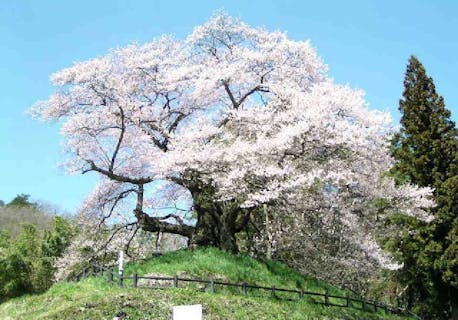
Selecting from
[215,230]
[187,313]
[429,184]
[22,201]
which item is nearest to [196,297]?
[187,313]

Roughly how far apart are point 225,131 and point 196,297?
7.87m

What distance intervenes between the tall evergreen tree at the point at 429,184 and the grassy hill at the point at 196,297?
5.65 metres

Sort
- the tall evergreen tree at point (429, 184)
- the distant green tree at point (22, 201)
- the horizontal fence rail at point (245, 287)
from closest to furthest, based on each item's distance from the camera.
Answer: the horizontal fence rail at point (245, 287) → the tall evergreen tree at point (429, 184) → the distant green tree at point (22, 201)

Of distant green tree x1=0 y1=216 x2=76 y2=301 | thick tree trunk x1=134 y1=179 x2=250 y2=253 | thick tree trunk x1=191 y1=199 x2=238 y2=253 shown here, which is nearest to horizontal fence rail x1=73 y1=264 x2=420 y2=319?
thick tree trunk x1=134 y1=179 x2=250 y2=253

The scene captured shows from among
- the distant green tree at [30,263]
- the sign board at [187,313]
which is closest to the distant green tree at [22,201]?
the distant green tree at [30,263]

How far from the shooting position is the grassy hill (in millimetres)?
14930

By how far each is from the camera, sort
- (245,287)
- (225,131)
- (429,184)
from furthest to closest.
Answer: (429,184) < (225,131) < (245,287)

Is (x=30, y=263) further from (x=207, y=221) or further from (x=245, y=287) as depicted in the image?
(x=245, y=287)

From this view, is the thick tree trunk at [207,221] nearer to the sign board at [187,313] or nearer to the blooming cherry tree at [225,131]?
the blooming cherry tree at [225,131]

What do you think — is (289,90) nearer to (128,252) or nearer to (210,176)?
(210,176)

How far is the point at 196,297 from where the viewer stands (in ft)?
52.8

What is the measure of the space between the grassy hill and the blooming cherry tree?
2.23m

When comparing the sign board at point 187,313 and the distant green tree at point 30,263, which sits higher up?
the distant green tree at point 30,263

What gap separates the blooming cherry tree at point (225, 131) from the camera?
18875 mm
